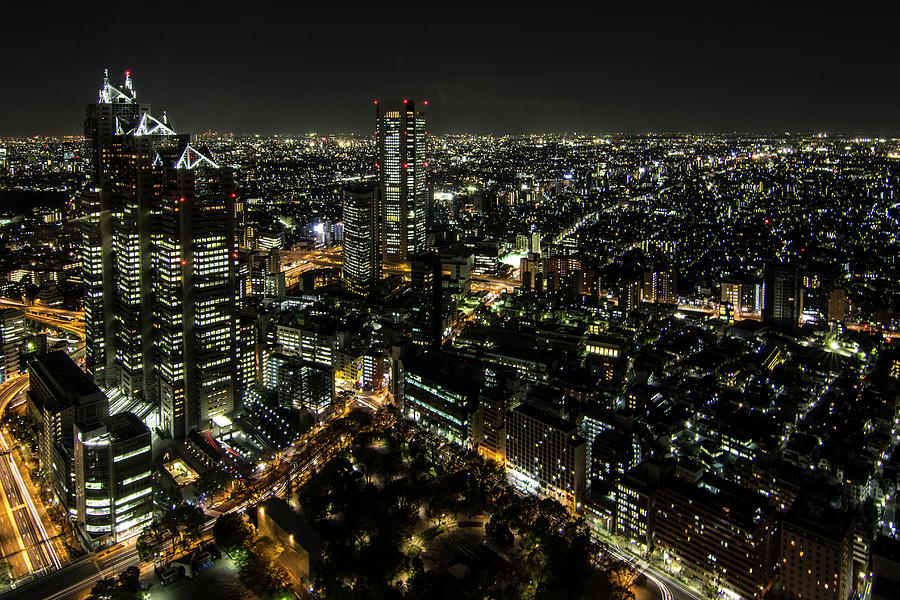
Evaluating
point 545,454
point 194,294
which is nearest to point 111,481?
point 194,294

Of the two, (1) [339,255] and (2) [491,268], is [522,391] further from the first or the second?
(1) [339,255]

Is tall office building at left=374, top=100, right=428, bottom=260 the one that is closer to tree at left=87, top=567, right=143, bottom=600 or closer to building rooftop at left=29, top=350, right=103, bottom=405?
building rooftop at left=29, top=350, right=103, bottom=405

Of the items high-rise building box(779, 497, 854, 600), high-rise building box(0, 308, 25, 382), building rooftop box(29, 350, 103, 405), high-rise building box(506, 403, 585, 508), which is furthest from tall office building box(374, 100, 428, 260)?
high-rise building box(779, 497, 854, 600)

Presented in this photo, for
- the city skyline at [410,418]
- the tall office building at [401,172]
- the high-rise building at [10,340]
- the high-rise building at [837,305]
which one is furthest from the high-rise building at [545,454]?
the tall office building at [401,172]

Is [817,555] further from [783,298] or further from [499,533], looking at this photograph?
[783,298]

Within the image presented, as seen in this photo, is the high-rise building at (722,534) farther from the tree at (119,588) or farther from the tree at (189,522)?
the tree at (119,588)

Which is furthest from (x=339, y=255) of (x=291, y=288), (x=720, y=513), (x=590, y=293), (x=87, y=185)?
(x=720, y=513)
